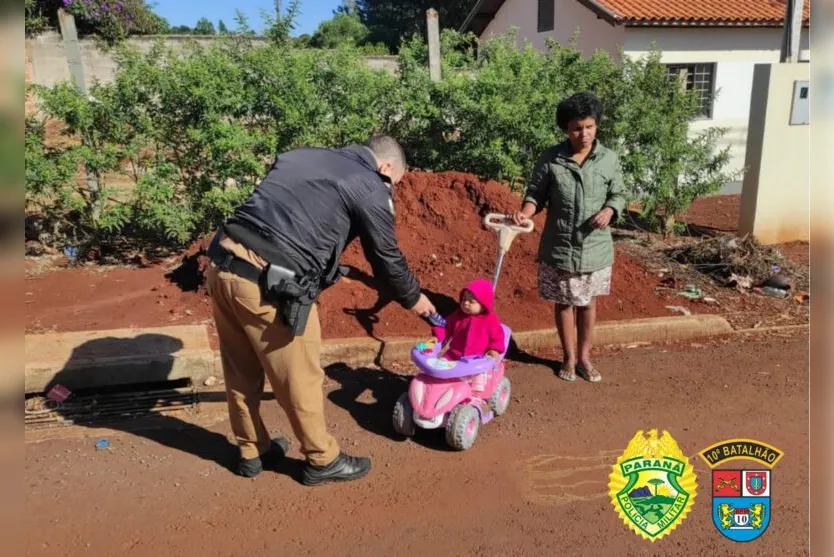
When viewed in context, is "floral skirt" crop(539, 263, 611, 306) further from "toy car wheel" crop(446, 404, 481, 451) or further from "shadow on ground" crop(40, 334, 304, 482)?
"shadow on ground" crop(40, 334, 304, 482)

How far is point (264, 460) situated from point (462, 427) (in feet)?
3.72

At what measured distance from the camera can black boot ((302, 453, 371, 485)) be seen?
3.47m

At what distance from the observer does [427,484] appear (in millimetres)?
3512

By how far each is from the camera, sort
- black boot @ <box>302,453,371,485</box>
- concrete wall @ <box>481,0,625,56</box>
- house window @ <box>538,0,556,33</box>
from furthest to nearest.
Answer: house window @ <box>538,0,556,33</box>, concrete wall @ <box>481,0,625,56</box>, black boot @ <box>302,453,371,485</box>

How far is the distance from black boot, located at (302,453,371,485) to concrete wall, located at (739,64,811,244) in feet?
21.0

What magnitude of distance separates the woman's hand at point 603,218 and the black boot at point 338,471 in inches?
81.6

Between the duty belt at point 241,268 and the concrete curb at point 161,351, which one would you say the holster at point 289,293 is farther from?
the concrete curb at point 161,351

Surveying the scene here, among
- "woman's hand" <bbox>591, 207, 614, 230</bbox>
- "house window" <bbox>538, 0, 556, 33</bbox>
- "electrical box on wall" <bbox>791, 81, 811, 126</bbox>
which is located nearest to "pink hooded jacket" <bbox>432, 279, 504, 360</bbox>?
"woman's hand" <bbox>591, 207, 614, 230</bbox>

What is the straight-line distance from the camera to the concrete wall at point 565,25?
15398 mm

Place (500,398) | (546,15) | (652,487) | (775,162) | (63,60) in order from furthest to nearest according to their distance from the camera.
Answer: (546,15), (63,60), (775,162), (500,398), (652,487)

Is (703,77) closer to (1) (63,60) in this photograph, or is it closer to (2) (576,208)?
(2) (576,208)

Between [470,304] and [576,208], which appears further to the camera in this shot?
[576,208]

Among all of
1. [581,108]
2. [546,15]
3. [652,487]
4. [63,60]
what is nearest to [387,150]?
[581,108]

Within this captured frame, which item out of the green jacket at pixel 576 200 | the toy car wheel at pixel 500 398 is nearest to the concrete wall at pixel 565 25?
the green jacket at pixel 576 200
